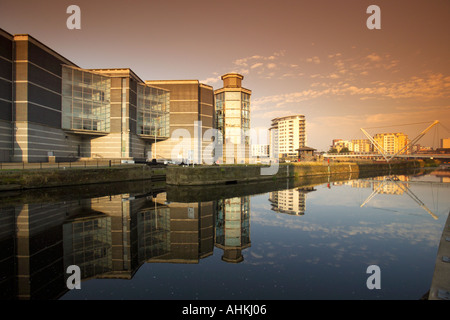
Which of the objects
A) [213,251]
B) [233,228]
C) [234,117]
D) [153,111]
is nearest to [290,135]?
[234,117]

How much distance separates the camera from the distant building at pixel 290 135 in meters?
169

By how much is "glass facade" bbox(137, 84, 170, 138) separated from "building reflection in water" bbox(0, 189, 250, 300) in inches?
1409

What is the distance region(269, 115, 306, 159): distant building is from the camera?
169m

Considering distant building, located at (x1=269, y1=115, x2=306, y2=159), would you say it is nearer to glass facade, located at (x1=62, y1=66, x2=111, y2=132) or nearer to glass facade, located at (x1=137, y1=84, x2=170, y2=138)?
glass facade, located at (x1=137, y1=84, x2=170, y2=138)

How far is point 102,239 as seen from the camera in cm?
1042

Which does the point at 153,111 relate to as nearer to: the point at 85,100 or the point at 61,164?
the point at 85,100

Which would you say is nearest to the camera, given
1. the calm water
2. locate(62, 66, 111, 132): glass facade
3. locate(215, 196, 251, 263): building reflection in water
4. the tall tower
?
the calm water

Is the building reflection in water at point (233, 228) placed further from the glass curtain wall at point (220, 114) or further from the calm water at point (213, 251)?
the glass curtain wall at point (220, 114)

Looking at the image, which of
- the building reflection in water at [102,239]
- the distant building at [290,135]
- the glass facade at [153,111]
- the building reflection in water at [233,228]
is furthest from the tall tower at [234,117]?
the distant building at [290,135]

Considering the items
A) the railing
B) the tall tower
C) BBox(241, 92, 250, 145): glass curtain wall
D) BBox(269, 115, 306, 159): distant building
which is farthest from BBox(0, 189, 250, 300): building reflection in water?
BBox(269, 115, 306, 159): distant building

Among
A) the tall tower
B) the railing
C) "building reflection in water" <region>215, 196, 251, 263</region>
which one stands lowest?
"building reflection in water" <region>215, 196, 251, 263</region>

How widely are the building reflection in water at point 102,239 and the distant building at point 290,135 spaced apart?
6162 inches

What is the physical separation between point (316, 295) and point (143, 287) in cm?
509
